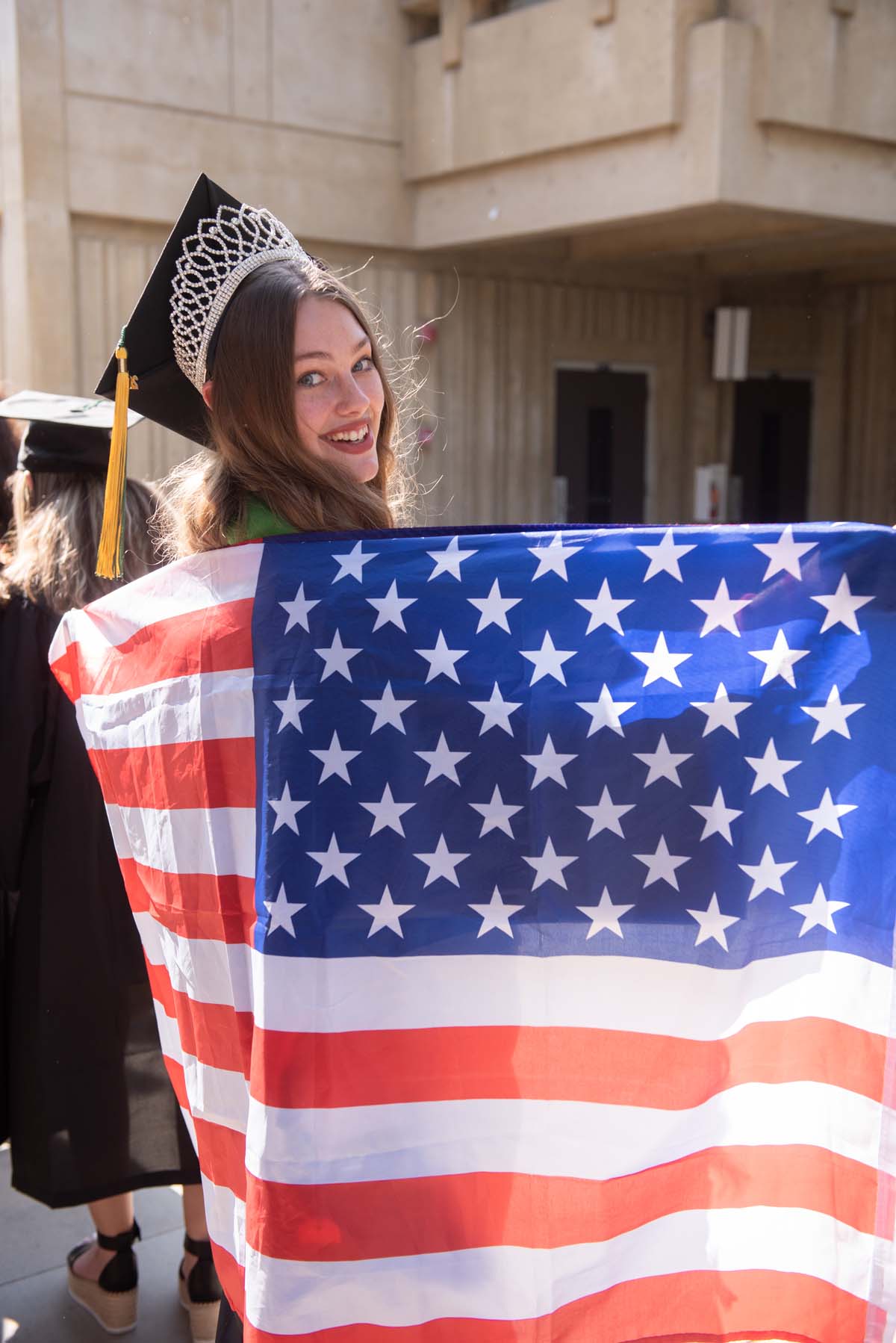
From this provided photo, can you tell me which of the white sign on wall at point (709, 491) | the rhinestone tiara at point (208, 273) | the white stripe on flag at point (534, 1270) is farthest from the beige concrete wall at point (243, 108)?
the white stripe on flag at point (534, 1270)

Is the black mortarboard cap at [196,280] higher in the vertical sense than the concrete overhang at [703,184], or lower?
lower

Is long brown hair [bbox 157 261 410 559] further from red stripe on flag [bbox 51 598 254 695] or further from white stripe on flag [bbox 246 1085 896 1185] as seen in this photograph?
white stripe on flag [bbox 246 1085 896 1185]

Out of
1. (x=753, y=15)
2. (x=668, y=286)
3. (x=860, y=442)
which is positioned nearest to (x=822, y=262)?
(x=668, y=286)

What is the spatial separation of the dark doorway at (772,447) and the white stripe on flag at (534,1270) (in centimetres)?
891

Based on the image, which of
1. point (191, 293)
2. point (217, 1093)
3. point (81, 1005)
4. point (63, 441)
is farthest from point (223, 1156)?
point (63, 441)

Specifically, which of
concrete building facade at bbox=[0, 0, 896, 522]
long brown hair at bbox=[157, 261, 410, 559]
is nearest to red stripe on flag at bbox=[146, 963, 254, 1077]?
long brown hair at bbox=[157, 261, 410, 559]

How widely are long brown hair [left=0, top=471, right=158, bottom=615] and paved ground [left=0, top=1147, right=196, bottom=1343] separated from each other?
1444mm

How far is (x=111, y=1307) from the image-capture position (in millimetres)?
2463

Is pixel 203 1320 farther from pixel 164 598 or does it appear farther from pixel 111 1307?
pixel 164 598

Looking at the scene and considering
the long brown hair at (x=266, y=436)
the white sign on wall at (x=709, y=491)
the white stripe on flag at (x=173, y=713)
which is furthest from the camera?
the white sign on wall at (x=709, y=491)

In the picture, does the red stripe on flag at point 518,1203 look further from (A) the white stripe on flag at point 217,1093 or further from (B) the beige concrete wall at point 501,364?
(B) the beige concrete wall at point 501,364

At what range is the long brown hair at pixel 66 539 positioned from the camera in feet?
7.80

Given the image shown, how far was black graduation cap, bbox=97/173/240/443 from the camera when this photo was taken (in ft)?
5.85

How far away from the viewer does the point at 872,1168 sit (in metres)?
1.44
